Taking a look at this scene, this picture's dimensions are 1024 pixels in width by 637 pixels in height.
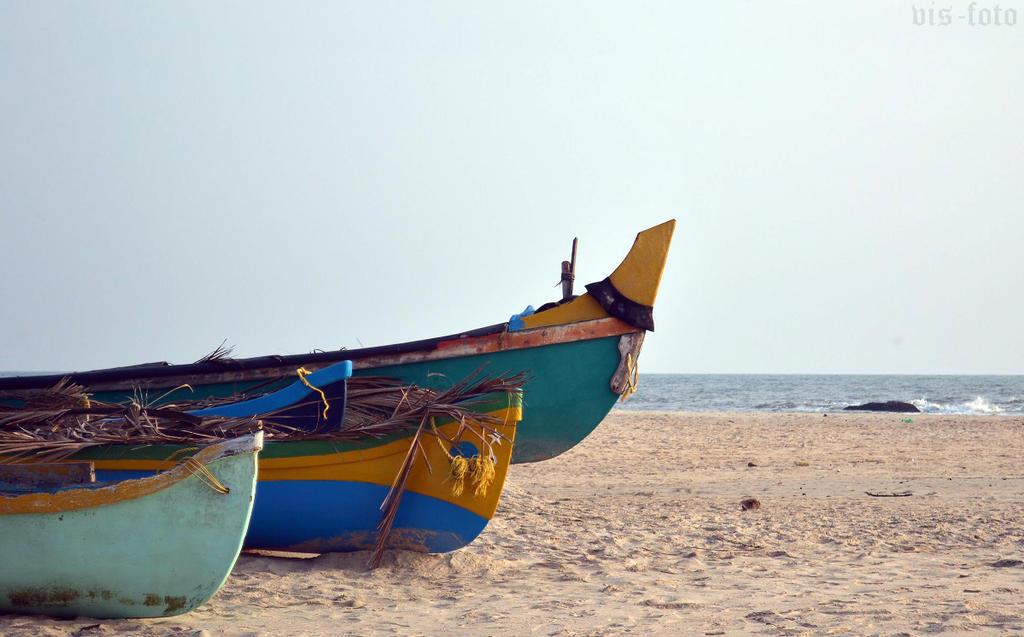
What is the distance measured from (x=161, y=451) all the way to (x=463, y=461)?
1.76 meters

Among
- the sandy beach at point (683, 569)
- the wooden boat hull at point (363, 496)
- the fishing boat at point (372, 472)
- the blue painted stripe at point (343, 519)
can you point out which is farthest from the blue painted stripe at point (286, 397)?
the sandy beach at point (683, 569)

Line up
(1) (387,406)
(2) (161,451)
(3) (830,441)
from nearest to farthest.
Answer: (2) (161,451)
(1) (387,406)
(3) (830,441)

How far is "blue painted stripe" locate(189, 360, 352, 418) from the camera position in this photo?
16.7ft

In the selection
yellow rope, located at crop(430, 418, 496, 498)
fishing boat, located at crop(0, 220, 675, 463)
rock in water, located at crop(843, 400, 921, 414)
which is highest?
fishing boat, located at crop(0, 220, 675, 463)

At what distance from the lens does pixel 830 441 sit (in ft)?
50.7

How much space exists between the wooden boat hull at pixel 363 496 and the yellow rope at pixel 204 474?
1289 millimetres

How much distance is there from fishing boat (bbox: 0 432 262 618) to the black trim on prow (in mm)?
3653

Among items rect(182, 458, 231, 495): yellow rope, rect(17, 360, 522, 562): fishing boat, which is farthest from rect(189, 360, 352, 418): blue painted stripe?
rect(182, 458, 231, 495): yellow rope

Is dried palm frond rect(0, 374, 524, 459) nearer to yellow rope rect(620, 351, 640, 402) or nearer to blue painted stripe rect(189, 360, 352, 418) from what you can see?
blue painted stripe rect(189, 360, 352, 418)

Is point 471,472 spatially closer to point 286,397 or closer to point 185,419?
point 286,397

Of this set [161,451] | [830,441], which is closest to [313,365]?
[161,451]

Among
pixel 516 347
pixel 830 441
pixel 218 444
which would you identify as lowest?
pixel 830 441

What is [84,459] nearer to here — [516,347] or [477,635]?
[477,635]

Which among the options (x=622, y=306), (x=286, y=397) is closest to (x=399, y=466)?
(x=286, y=397)
